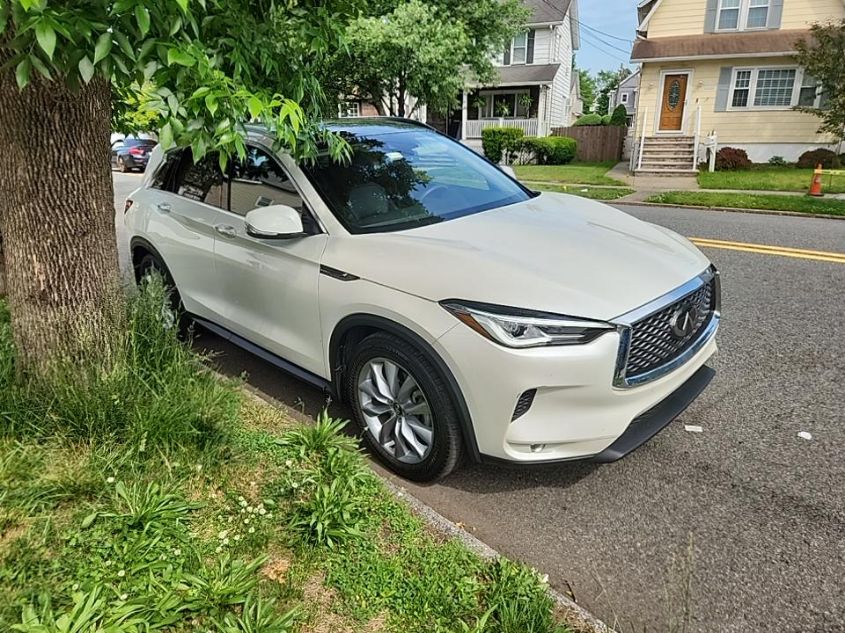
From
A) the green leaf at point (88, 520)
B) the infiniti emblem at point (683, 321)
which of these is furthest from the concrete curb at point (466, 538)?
the infiniti emblem at point (683, 321)

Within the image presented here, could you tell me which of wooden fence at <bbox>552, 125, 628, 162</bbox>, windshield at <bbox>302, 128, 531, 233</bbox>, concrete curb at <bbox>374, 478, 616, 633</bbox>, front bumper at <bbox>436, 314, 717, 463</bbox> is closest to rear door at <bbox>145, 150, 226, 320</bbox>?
windshield at <bbox>302, 128, 531, 233</bbox>

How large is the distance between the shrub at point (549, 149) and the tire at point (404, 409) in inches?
865

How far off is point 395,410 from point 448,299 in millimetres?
718

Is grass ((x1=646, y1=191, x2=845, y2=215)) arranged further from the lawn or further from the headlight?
the headlight

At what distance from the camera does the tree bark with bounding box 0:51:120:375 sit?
9.12 feet

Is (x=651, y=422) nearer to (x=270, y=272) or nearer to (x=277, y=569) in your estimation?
(x=277, y=569)

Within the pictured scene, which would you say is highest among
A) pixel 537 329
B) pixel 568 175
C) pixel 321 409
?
pixel 537 329

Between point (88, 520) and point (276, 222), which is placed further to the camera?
point (276, 222)

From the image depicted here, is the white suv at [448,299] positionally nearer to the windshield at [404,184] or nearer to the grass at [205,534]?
the windshield at [404,184]

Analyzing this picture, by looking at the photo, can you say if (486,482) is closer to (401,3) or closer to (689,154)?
(401,3)

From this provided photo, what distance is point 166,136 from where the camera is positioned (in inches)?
84.4

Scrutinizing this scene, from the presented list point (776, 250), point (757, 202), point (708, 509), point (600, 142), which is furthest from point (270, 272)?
point (600, 142)

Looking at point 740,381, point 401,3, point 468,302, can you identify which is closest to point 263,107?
point 468,302

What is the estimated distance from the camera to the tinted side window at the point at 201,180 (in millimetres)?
4227
